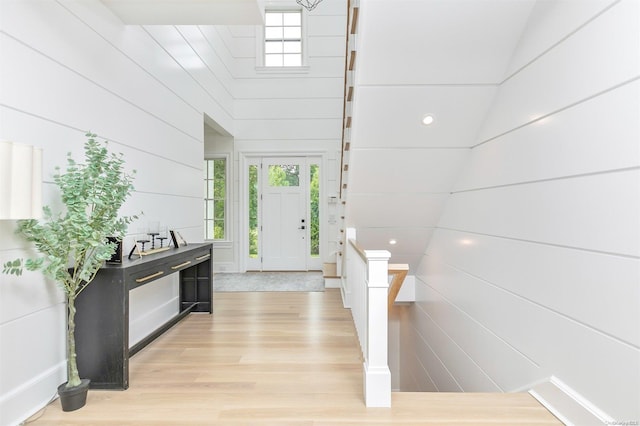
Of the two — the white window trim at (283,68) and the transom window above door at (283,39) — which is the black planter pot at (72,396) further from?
the transom window above door at (283,39)

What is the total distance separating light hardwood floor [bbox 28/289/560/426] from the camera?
1.68 metres

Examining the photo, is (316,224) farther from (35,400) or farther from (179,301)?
(35,400)

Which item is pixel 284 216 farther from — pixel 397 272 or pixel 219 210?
pixel 397 272

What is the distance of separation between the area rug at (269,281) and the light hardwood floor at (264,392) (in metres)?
1.46

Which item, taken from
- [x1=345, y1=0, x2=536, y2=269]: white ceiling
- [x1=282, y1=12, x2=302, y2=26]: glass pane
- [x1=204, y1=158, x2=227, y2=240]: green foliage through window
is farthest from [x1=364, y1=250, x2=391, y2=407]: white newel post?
[x1=282, y1=12, x2=302, y2=26]: glass pane

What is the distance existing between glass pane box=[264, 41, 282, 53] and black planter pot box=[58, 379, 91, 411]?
533cm

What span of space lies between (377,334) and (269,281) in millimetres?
3316

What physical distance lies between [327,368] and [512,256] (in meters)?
1.39

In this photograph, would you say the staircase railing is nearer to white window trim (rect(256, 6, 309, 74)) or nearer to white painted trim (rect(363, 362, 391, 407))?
white painted trim (rect(363, 362, 391, 407))

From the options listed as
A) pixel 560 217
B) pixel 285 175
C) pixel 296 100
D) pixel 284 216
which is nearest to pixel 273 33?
pixel 296 100

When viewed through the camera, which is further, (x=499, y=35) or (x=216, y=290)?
(x=216, y=290)

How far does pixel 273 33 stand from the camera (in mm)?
5672

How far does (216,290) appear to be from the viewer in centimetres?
445

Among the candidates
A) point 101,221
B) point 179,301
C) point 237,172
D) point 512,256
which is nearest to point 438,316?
point 512,256
